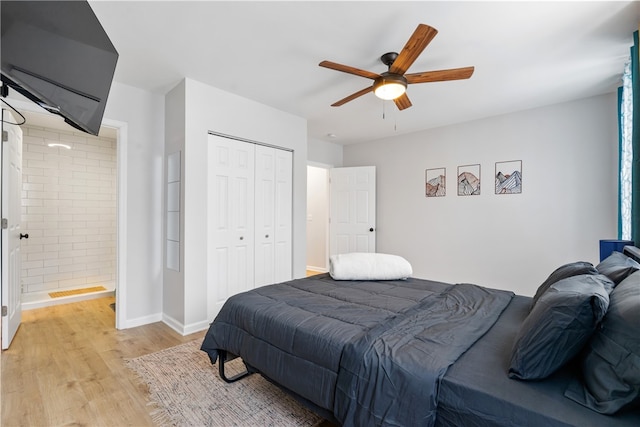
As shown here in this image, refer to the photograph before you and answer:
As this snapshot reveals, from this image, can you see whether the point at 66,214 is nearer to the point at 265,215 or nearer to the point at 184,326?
the point at 184,326

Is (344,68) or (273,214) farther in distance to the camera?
(273,214)

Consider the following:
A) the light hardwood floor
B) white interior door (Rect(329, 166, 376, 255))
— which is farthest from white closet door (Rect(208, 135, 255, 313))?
white interior door (Rect(329, 166, 376, 255))

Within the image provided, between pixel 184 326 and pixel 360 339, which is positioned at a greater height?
pixel 360 339

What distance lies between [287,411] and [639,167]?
281 centimetres

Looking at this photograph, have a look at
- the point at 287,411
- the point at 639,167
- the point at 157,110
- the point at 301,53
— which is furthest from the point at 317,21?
the point at 287,411

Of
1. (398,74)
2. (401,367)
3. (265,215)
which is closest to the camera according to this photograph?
(401,367)

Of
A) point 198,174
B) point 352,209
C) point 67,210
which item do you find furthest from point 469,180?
point 67,210

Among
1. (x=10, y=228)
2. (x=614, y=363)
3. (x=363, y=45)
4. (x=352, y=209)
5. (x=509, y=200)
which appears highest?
(x=363, y=45)

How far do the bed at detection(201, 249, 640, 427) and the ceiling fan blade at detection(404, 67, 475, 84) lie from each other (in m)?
Result: 1.56

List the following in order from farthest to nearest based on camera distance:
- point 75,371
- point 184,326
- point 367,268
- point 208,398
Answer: point 184,326
point 367,268
point 75,371
point 208,398

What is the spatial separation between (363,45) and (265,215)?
219 centimetres

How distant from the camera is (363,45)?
2441 mm

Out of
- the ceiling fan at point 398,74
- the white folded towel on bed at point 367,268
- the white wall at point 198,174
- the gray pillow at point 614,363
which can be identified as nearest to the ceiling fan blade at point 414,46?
the ceiling fan at point 398,74

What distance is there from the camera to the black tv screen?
1.02 meters
